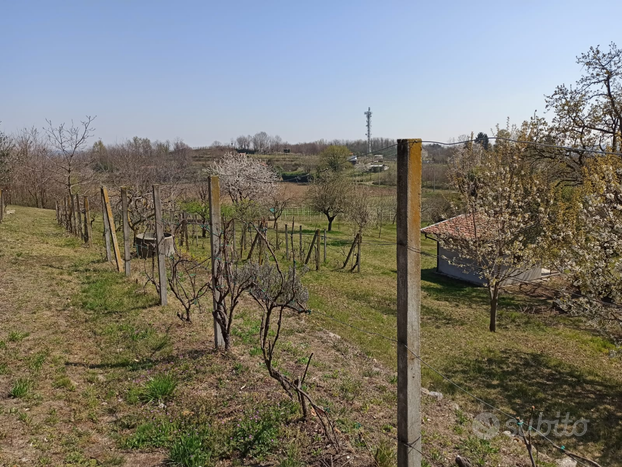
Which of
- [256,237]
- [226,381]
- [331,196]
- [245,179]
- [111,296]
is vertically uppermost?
[245,179]

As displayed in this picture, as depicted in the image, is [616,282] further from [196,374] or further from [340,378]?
[196,374]

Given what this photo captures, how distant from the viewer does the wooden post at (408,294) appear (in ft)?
8.27

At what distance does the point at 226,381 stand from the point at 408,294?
2907 millimetres

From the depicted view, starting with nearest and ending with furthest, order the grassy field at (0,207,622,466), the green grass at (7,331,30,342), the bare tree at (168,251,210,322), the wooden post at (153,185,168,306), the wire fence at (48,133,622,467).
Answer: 1. the grassy field at (0,207,622,466)
2. the green grass at (7,331,30,342)
3. the bare tree at (168,251,210,322)
4. the wooden post at (153,185,168,306)
5. the wire fence at (48,133,622,467)

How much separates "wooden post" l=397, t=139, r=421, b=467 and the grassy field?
2.21 feet

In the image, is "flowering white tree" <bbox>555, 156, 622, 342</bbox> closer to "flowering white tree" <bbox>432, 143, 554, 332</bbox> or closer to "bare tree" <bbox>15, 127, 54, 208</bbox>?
"flowering white tree" <bbox>432, 143, 554, 332</bbox>

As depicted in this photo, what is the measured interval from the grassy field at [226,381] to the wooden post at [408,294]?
0.67 meters

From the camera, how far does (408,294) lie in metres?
2.61

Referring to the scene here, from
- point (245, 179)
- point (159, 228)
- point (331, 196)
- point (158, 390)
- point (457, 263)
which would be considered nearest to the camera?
point (158, 390)

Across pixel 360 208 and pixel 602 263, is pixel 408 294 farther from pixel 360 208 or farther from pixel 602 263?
pixel 360 208

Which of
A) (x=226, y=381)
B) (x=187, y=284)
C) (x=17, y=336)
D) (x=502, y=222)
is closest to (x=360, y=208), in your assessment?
(x=502, y=222)

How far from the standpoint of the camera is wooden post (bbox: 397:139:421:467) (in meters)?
2.52

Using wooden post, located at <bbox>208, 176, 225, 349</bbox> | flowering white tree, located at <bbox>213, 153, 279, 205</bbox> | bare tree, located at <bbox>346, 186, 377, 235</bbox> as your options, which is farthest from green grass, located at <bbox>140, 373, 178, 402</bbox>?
flowering white tree, located at <bbox>213, 153, 279, 205</bbox>

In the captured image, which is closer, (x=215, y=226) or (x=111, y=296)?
(x=215, y=226)
